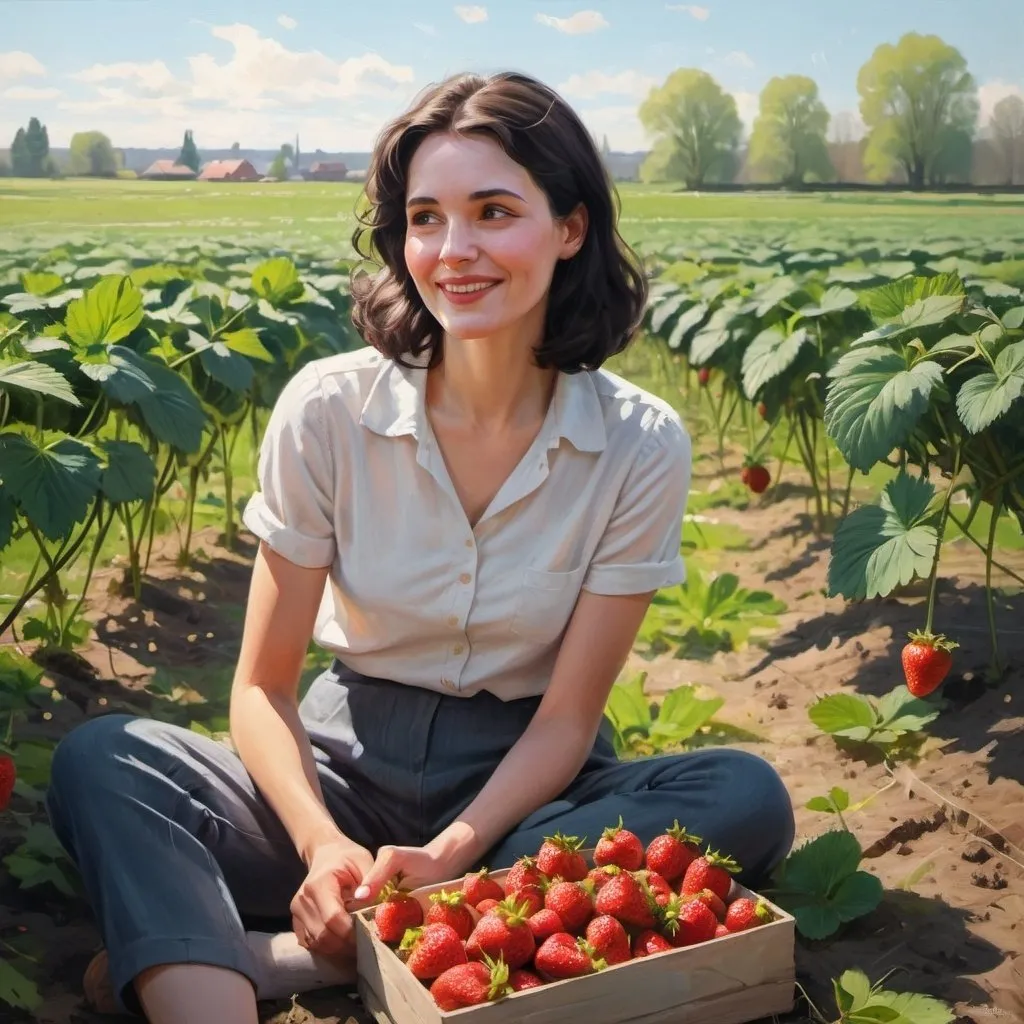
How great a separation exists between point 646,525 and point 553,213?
16.0 inches

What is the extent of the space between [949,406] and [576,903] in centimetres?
144

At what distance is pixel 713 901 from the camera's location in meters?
1.54

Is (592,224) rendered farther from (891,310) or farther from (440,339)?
(891,310)

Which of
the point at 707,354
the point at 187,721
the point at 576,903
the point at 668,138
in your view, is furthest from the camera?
the point at 668,138

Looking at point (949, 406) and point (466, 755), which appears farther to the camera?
point (949, 406)

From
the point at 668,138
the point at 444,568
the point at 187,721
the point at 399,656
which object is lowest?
the point at 187,721

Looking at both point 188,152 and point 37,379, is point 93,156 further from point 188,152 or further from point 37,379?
point 37,379

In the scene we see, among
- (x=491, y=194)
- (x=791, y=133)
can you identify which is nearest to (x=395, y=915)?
(x=491, y=194)

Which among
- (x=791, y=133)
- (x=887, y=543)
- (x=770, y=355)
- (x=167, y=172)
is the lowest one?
(x=887, y=543)

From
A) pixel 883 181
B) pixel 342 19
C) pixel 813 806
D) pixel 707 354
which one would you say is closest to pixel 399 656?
pixel 813 806

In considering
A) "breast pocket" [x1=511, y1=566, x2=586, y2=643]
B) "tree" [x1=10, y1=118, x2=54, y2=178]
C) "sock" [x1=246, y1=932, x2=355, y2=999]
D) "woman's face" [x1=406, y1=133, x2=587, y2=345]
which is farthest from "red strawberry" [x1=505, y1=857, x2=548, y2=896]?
"tree" [x1=10, y1=118, x2=54, y2=178]

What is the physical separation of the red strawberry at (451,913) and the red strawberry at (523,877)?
59 mm

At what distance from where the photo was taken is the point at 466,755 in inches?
70.1

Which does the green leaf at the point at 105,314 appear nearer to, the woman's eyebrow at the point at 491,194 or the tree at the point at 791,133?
the woman's eyebrow at the point at 491,194
